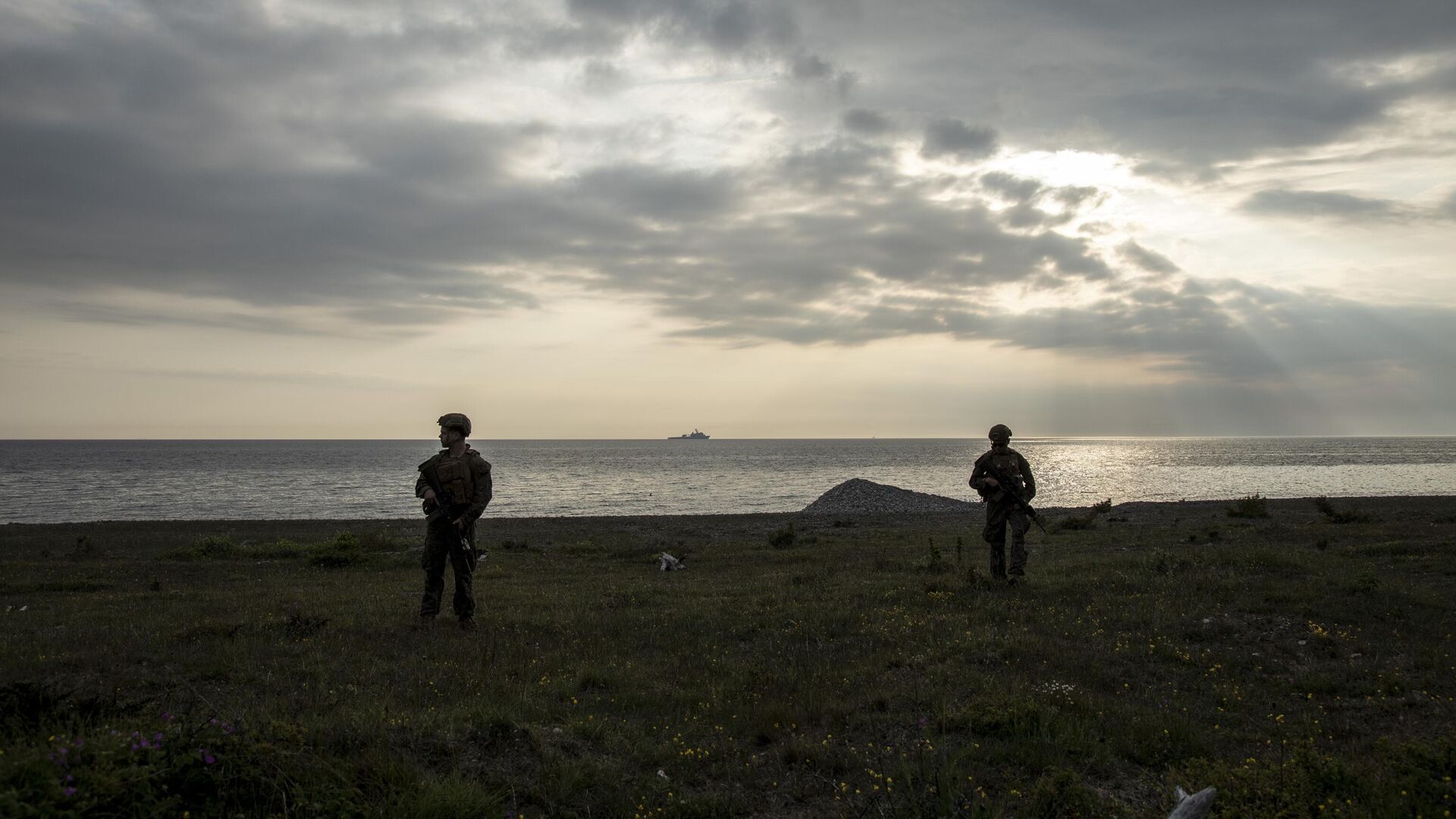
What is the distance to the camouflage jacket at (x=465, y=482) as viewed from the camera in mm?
13055

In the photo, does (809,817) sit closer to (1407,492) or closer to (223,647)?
(223,647)

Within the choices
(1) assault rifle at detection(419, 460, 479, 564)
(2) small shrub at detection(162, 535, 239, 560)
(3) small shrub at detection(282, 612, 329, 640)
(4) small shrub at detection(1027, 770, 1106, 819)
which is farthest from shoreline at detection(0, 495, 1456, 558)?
(4) small shrub at detection(1027, 770, 1106, 819)

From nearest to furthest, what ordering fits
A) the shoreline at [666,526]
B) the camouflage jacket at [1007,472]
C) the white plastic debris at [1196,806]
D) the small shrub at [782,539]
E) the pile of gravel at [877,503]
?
1. the white plastic debris at [1196,806]
2. the camouflage jacket at [1007,472]
3. the small shrub at [782,539]
4. the shoreline at [666,526]
5. the pile of gravel at [877,503]

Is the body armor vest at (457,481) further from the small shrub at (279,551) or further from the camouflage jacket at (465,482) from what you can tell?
the small shrub at (279,551)

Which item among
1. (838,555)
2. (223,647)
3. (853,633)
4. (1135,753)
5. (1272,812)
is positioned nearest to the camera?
(1272,812)

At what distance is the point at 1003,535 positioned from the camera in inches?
629

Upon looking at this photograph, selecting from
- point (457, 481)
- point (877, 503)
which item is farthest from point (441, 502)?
point (877, 503)

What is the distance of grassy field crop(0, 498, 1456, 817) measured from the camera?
5.91m

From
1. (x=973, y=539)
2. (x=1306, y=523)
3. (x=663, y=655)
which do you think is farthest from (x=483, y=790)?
(x=1306, y=523)

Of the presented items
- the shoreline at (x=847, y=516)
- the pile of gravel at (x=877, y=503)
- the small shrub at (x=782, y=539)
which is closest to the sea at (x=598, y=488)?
the pile of gravel at (x=877, y=503)

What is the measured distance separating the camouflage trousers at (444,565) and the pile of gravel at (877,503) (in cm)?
3589

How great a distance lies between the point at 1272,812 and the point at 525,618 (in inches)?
441

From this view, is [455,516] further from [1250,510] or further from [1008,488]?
[1250,510]

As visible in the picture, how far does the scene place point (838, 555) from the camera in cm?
2545
